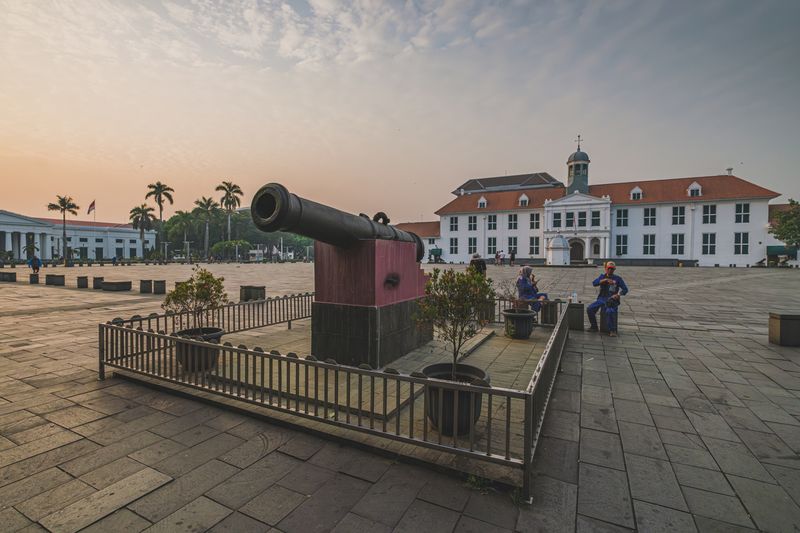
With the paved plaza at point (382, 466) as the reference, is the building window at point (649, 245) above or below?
above

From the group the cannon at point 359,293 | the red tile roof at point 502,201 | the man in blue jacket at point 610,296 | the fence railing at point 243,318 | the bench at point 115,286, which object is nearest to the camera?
the cannon at point 359,293

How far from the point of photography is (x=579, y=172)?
50.4 metres

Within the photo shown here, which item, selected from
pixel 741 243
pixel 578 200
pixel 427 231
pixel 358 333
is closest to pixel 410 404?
pixel 358 333

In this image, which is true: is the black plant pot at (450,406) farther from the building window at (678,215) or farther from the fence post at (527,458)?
the building window at (678,215)

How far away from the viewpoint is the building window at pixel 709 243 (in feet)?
144

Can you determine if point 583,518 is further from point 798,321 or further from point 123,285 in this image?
point 123,285

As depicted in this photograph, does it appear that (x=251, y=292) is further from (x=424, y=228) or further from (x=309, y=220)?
(x=424, y=228)

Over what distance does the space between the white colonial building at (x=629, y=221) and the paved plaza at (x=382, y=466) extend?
41605 millimetres

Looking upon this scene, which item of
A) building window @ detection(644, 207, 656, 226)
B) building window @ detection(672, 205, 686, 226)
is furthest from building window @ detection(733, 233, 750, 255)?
building window @ detection(644, 207, 656, 226)

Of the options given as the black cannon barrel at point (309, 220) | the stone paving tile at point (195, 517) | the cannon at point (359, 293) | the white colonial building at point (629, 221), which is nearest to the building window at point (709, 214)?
the white colonial building at point (629, 221)

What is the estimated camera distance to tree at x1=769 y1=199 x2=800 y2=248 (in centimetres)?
3925

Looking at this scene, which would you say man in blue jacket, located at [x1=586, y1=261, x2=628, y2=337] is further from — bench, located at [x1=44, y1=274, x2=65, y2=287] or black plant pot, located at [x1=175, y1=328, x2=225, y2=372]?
bench, located at [x1=44, y1=274, x2=65, y2=287]

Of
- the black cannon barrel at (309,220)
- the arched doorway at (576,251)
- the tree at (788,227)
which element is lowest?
Answer: the black cannon barrel at (309,220)

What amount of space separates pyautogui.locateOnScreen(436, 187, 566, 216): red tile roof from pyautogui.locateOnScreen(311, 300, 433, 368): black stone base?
5044 centimetres
